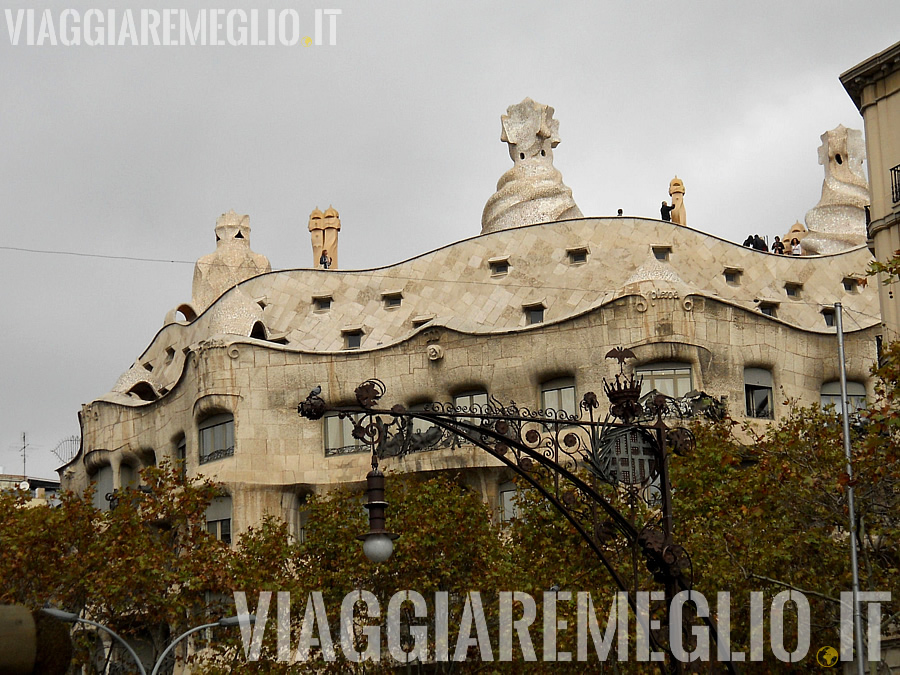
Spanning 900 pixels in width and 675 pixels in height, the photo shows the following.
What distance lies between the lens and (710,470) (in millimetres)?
30172

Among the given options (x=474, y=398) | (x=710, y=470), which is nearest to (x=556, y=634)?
(x=710, y=470)

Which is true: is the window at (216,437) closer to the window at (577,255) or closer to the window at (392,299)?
the window at (392,299)

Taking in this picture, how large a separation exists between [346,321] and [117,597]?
61.1 ft

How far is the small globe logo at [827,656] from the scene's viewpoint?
2479 centimetres

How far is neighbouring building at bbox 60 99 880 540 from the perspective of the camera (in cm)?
4231

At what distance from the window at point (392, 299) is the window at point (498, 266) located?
3094mm

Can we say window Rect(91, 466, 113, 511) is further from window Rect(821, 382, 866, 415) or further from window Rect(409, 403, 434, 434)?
window Rect(821, 382, 866, 415)

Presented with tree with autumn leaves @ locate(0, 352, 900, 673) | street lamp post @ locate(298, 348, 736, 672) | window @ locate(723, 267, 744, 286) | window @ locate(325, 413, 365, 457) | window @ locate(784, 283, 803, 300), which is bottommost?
tree with autumn leaves @ locate(0, 352, 900, 673)

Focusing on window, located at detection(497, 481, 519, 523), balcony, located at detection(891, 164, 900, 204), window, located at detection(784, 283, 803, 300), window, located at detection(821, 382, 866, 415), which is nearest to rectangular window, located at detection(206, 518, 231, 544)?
window, located at detection(497, 481, 519, 523)

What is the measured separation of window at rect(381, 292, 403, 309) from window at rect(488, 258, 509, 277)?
309 cm

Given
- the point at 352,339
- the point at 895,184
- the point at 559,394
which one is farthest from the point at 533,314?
the point at 895,184

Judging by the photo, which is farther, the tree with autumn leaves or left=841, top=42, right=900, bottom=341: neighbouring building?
left=841, top=42, right=900, bottom=341: neighbouring building

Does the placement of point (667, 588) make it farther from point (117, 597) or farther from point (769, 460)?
point (117, 597)

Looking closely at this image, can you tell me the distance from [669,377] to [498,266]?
830 cm
